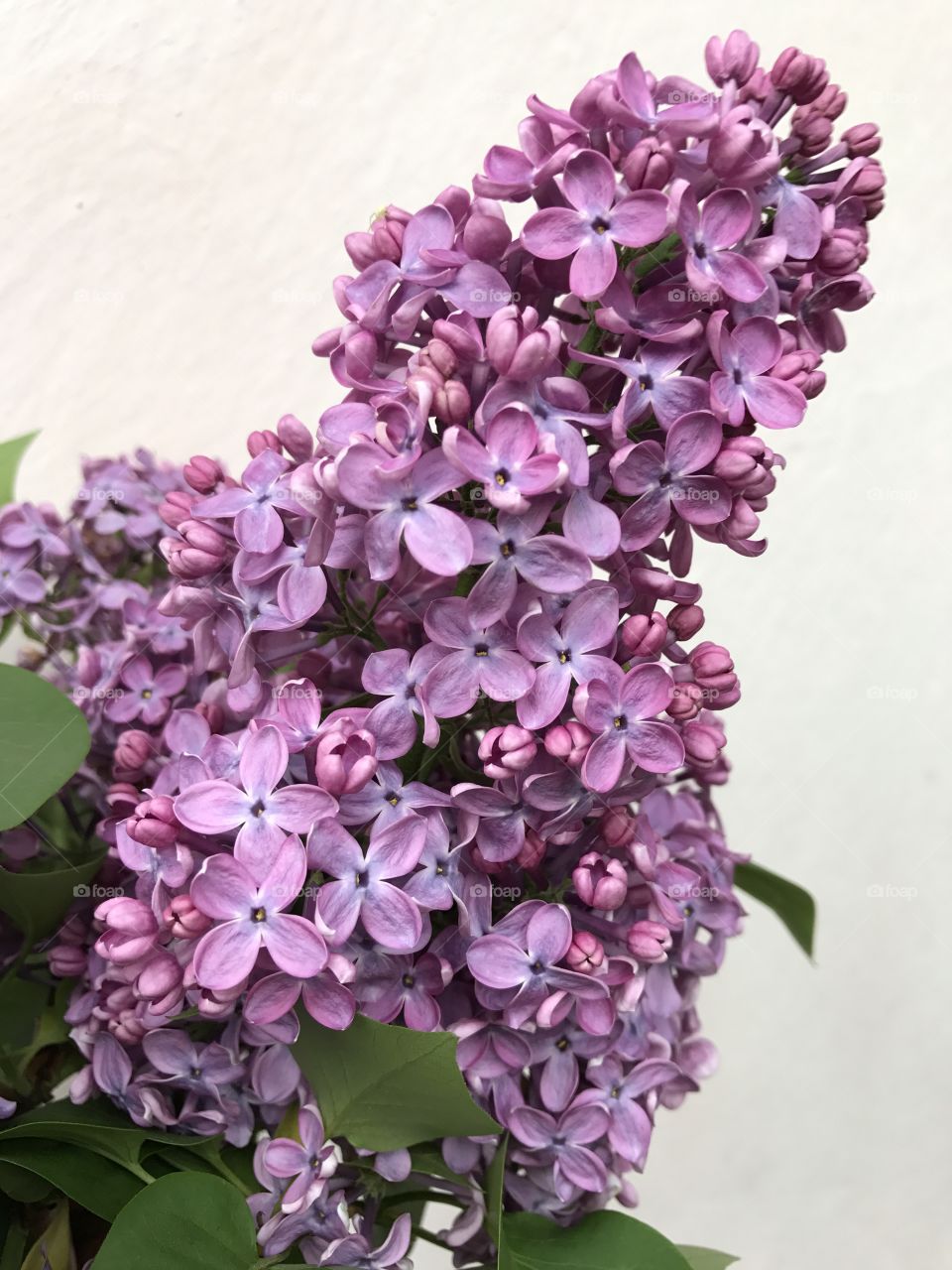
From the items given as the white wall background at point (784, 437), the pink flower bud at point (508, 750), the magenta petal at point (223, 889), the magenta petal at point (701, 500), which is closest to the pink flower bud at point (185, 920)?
the magenta petal at point (223, 889)

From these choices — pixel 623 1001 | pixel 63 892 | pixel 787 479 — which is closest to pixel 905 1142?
pixel 787 479

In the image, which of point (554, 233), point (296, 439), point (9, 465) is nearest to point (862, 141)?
point (554, 233)

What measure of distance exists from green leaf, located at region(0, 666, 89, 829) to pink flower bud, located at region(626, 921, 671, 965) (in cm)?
22

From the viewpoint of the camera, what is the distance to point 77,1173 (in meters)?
0.50

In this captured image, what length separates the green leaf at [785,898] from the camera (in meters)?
0.68

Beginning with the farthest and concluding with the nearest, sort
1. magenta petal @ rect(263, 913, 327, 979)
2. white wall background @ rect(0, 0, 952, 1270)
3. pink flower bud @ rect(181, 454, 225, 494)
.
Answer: white wall background @ rect(0, 0, 952, 1270) < pink flower bud @ rect(181, 454, 225, 494) < magenta petal @ rect(263, 913, 327, 979)

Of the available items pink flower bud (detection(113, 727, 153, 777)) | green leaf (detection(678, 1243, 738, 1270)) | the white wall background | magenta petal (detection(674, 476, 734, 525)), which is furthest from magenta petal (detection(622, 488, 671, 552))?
the white wall background

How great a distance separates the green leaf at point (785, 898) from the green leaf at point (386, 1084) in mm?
258

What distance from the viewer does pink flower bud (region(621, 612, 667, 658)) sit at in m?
0.46

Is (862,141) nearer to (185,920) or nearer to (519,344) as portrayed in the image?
(519,344)

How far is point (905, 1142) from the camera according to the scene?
1.19m

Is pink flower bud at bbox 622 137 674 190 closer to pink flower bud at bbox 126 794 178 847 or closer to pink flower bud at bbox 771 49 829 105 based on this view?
pink flower bud at bbox 771 49 829 105

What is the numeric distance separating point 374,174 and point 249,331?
0.14 metres

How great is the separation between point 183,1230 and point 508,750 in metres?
0.21
